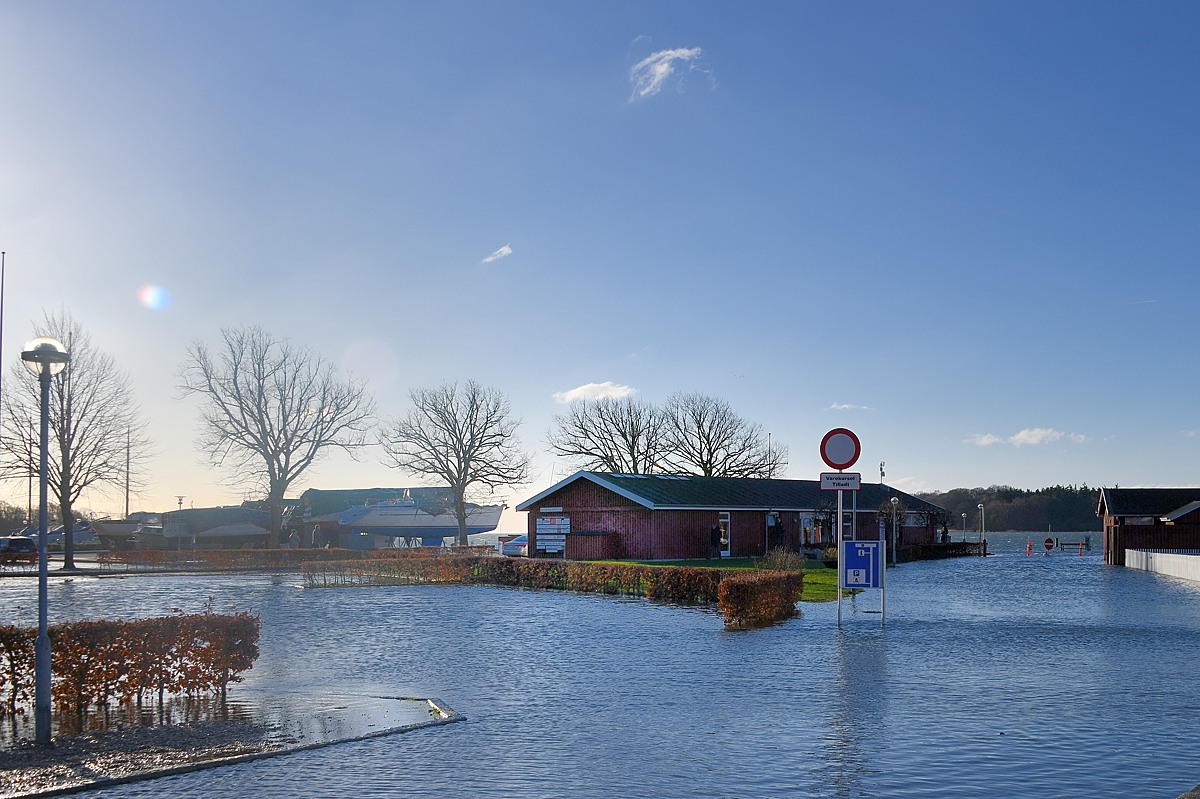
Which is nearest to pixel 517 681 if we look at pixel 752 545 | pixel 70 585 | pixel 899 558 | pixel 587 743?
pixel 587 743

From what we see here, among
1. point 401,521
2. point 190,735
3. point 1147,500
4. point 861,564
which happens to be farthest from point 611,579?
point 401,521

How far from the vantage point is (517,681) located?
48.3 ft

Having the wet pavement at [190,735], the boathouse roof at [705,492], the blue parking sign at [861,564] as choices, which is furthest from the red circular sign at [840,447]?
the boathouse roof at [705,492]

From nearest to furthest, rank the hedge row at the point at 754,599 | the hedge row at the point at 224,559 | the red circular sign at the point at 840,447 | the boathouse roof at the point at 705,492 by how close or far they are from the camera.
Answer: the red circular sign at the point at 840,447
the hedge row at the point at 754,599
the boathouse roof at the point at 705,492
the hedge row at the point at 224,559

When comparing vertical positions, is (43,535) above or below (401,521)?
above

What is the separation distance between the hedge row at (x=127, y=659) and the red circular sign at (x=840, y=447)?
1107 centimetres

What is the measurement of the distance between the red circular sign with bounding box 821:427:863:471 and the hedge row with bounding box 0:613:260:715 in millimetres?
11069

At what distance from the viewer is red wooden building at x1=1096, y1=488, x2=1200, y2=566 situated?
58906 mm

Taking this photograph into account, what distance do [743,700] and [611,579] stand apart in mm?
20224

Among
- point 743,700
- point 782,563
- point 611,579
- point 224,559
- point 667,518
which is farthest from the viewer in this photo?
point 224,559

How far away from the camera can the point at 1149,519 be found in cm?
6138

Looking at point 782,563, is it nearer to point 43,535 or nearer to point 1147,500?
point 43,535

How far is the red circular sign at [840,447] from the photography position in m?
20.3

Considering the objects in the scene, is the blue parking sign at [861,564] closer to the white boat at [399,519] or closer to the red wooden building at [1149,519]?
the red wooden building at [1149,519]
